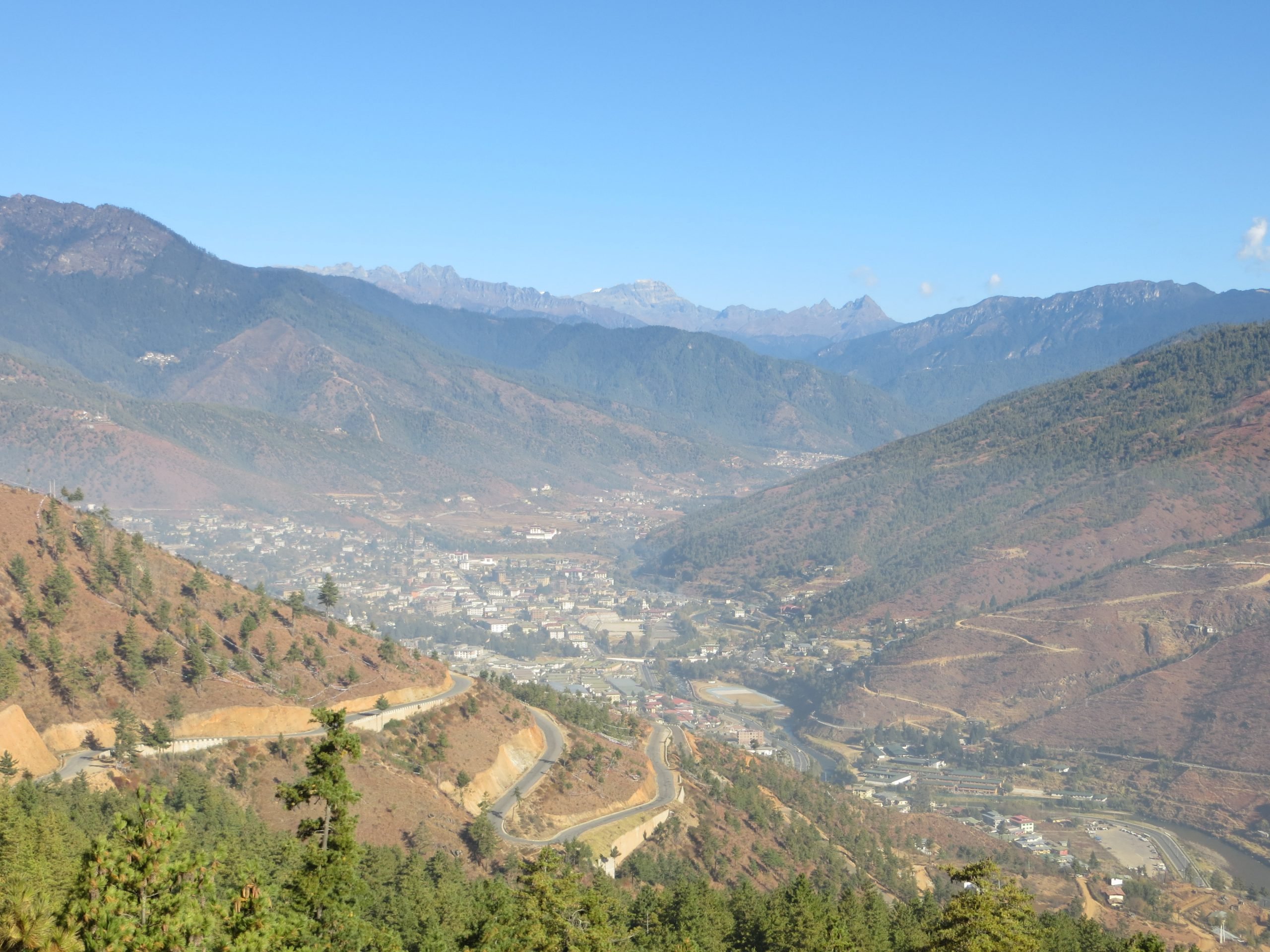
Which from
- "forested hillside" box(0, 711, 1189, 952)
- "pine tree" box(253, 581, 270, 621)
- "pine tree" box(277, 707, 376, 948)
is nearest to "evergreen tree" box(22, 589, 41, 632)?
"forested hillside" box(0, 711, 1189, 952)

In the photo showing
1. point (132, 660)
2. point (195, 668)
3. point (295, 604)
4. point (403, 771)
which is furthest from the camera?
point (295, 604)

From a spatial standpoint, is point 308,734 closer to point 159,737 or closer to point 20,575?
point 159,737

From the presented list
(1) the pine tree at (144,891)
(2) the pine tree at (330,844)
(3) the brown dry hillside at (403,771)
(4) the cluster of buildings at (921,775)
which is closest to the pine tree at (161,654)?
(3) the brown dry hillside at (403,771)

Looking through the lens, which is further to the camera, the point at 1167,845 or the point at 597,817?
the point at 1167,845

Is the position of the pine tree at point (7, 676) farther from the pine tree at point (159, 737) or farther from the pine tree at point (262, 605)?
the pine tree at point (262, 605)

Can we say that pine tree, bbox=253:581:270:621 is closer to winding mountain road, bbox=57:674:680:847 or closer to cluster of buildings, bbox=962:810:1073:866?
winding mountain road, bbox=57:674:680:847

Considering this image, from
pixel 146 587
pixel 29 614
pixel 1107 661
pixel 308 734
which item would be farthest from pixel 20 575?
pixel 1107 661

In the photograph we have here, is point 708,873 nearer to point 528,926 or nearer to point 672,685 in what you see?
point 528,926
